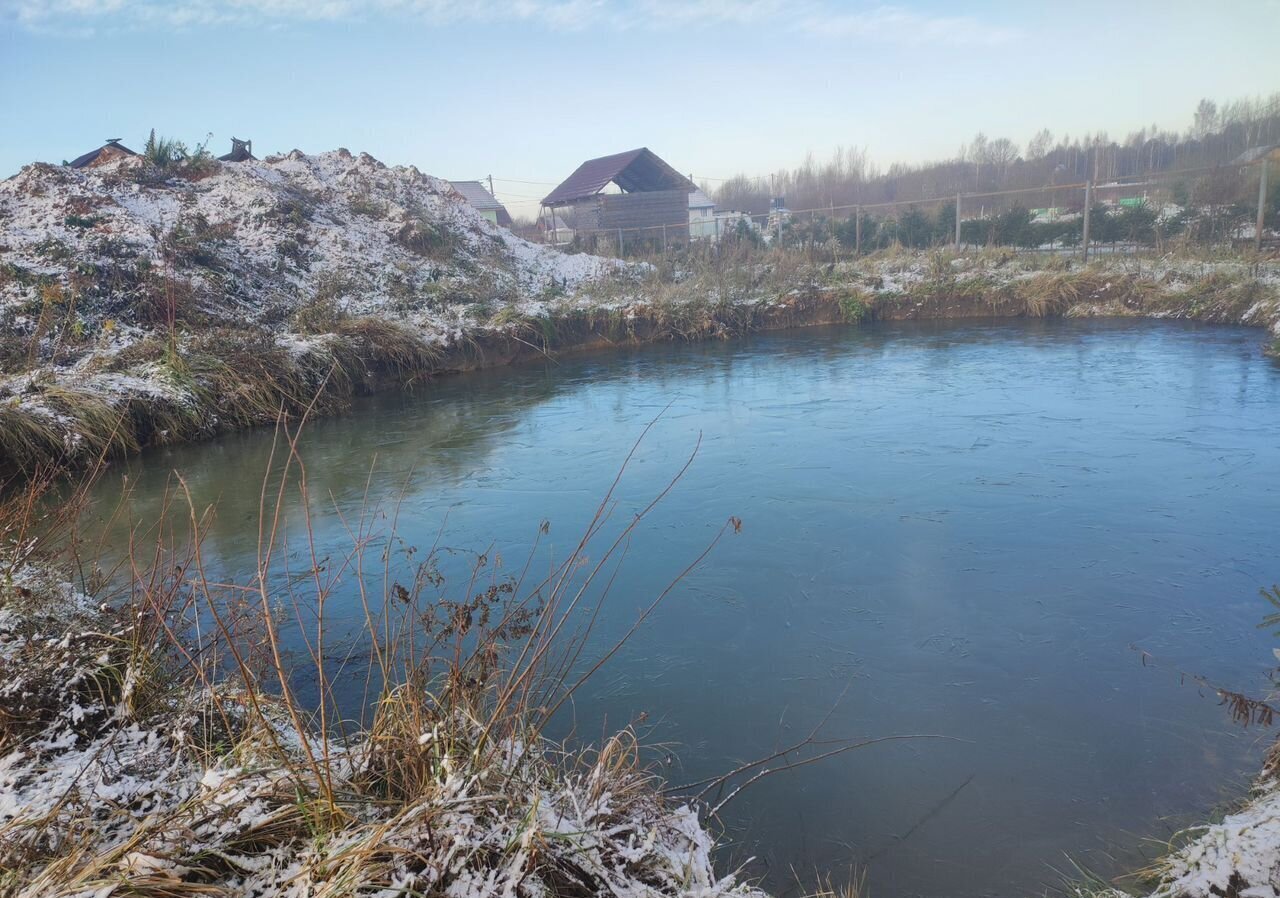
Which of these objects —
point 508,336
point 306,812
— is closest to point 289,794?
point 306,812

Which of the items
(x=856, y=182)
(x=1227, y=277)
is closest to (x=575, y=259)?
(x=1227, y=277)

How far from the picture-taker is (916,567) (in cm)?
482

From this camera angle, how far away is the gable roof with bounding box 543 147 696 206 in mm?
27016

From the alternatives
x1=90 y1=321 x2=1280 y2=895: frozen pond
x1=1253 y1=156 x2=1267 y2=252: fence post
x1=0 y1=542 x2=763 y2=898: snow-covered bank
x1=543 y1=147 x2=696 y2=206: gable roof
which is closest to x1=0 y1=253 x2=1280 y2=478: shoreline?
x1=90 y1=321 x2=1280 y2=895: frozen pond

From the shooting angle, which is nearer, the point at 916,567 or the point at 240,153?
the point at 916,567

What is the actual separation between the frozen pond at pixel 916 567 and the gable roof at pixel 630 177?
1847 centimetres

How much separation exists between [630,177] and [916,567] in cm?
2465

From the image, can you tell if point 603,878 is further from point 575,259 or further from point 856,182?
point 856,182

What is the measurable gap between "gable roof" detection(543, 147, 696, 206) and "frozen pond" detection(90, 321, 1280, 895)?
60.6 ft

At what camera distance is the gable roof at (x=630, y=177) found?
2702 centimetres

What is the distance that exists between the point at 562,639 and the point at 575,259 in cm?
1487

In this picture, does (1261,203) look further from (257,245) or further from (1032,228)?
(257,245)

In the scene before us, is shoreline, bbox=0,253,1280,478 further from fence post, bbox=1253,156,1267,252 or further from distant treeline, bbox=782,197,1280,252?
distant treeline, bbox=782,197,1280,252

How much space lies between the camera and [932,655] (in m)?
3.90
